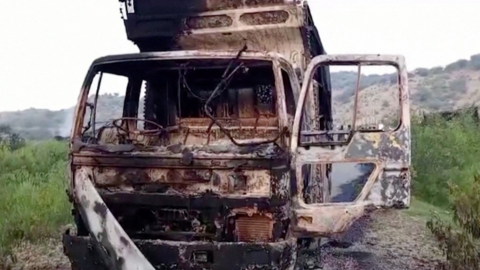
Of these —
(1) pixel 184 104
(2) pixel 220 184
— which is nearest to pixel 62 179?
(1) pixel 184 104

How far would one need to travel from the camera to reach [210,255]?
4219 mm

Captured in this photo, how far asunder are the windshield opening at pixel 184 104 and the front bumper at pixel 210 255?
1045 millimetres

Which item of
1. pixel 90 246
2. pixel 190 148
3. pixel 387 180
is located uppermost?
pixel 190 148

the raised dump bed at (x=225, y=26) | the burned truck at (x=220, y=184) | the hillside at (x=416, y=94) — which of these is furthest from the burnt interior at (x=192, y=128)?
the hillside at (x=416, y=94)

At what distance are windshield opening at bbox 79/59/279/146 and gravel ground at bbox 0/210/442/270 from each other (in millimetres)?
1450

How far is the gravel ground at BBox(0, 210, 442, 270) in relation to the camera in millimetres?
6191

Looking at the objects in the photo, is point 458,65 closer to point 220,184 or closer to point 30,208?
point 30,208

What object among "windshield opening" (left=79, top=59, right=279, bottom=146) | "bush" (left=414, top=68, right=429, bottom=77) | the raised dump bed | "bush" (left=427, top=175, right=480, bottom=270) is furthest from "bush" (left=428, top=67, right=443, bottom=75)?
"windshield opening" (left=79, top=59, right=279, bottom=146)

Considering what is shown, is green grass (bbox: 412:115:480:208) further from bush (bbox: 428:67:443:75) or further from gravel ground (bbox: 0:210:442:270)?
bush (bbox: 428:67:443:75)

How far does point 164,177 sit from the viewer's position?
4.42 metres

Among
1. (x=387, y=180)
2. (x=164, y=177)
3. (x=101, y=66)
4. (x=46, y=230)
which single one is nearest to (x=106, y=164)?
(x=164, y=177)

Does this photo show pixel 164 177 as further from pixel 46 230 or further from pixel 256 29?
pixel 46 230

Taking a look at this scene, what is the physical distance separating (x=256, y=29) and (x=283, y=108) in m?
1.61

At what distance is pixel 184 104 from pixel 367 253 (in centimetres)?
274
